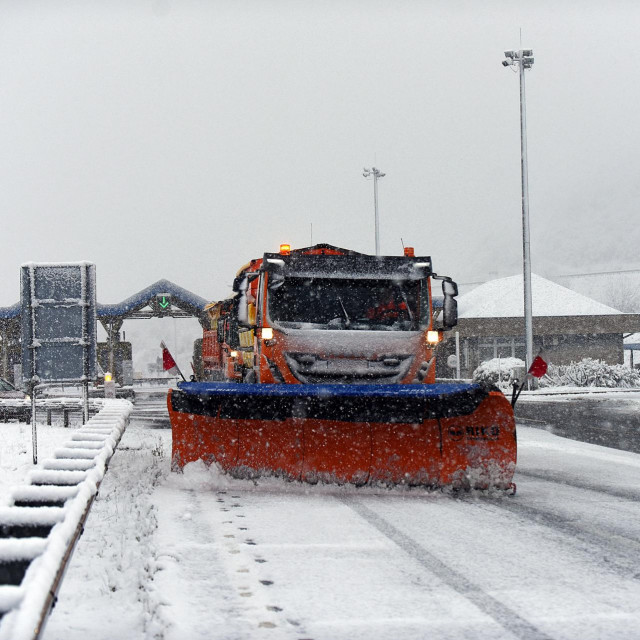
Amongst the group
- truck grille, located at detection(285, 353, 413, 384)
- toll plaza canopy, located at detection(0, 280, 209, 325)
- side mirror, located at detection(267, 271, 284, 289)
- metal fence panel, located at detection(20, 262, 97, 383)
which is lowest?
truck grille, located at detection(285, 353, 413, 384)

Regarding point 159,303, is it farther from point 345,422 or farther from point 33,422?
point 345,422

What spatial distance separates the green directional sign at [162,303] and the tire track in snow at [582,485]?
93.1 feet

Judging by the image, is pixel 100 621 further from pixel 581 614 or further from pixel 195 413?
pixel 195 413

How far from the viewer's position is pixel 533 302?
50438 mm

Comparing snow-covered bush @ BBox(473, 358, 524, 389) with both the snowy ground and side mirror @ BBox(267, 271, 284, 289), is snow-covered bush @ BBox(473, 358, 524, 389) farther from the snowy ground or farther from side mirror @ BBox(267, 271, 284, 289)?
the snowy ground

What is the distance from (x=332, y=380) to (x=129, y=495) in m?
2.73

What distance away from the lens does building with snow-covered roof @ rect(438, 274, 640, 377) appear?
149 feet

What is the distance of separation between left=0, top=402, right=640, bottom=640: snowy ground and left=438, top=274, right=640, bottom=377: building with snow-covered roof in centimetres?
3840

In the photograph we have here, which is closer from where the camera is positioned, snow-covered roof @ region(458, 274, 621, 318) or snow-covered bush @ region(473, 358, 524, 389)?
snow-covered bush @ region(473, 358, 524, 389)

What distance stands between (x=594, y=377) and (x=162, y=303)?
64.1 feet

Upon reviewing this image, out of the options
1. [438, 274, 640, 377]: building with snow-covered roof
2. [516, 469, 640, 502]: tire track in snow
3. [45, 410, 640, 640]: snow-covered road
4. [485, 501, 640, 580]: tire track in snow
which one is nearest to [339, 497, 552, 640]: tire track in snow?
[45, 410, 640, 640]: snow-covered road

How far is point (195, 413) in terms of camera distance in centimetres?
809

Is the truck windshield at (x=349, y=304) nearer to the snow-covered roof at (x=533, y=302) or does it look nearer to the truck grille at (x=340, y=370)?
the truck grille at (x=340, y=370)

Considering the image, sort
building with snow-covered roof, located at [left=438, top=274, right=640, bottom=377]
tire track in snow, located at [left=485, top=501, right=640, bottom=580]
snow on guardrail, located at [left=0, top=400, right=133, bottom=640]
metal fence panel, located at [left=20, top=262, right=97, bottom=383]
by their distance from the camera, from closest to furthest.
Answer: snow on guardrail, located at [left=0, top=400, right=133, bottom=640] < tire track in snow, located at [left=485, top=501, right=640, bottom=580] < metal fence panel, located at [left=20, top=262, right=97, bottom=383] < building with snow-covered roof, located at [left=438, top=274, right=640, bottom=377]
